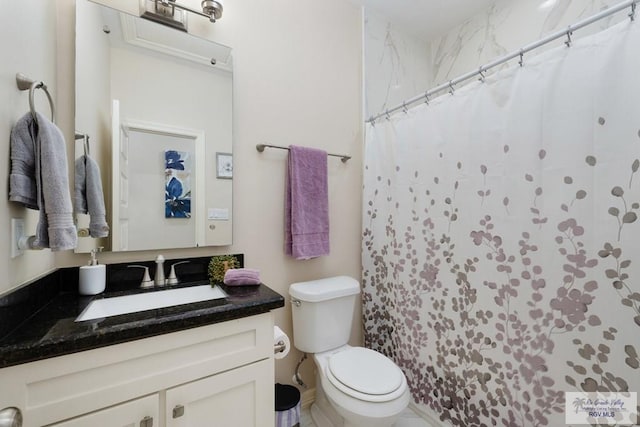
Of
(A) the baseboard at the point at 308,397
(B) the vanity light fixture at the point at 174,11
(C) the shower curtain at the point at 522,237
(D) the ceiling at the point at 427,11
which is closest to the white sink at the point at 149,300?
(A) the baseboard at the point at 308,397

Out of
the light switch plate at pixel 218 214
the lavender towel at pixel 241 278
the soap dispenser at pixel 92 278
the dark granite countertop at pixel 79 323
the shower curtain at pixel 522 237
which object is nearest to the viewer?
the dark granite countertop at pixel 79 323

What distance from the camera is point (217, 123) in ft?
4.71

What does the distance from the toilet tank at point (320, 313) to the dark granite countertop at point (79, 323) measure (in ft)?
1.57

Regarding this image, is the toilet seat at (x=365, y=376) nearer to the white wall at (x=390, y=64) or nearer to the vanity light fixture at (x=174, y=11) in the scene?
the white wall at (x=390, y=64)

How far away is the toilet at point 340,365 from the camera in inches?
46.2

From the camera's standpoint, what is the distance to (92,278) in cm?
111

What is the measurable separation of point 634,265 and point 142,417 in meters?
1.59

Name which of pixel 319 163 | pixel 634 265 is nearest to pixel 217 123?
pixel 319 163

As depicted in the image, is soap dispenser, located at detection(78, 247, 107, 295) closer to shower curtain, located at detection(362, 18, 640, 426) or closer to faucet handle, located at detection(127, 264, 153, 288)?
faucet handle, located at detection(127, 264, 153, 288)

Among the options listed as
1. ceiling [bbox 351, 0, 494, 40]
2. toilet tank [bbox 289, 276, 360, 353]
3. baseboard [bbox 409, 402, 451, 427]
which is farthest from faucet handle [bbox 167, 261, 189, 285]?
ceiling [bbox 351, 0, 494, 40]

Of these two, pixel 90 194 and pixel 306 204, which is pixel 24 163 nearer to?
pixel 90 194

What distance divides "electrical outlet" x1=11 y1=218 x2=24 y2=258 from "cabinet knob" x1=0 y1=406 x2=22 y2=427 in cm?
42

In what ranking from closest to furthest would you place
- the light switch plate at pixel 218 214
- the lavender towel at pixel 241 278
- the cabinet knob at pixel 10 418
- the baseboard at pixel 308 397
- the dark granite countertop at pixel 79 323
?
1. the cabinet knob at pixel 10 418
2. the dark granite countertop at pixel 79 323
3. the lavender towel at pixel 241 278
4. the light switch plate at pixel 218 214
5. the baseboard at pixel 308 397

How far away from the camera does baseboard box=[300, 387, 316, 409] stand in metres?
1.70
